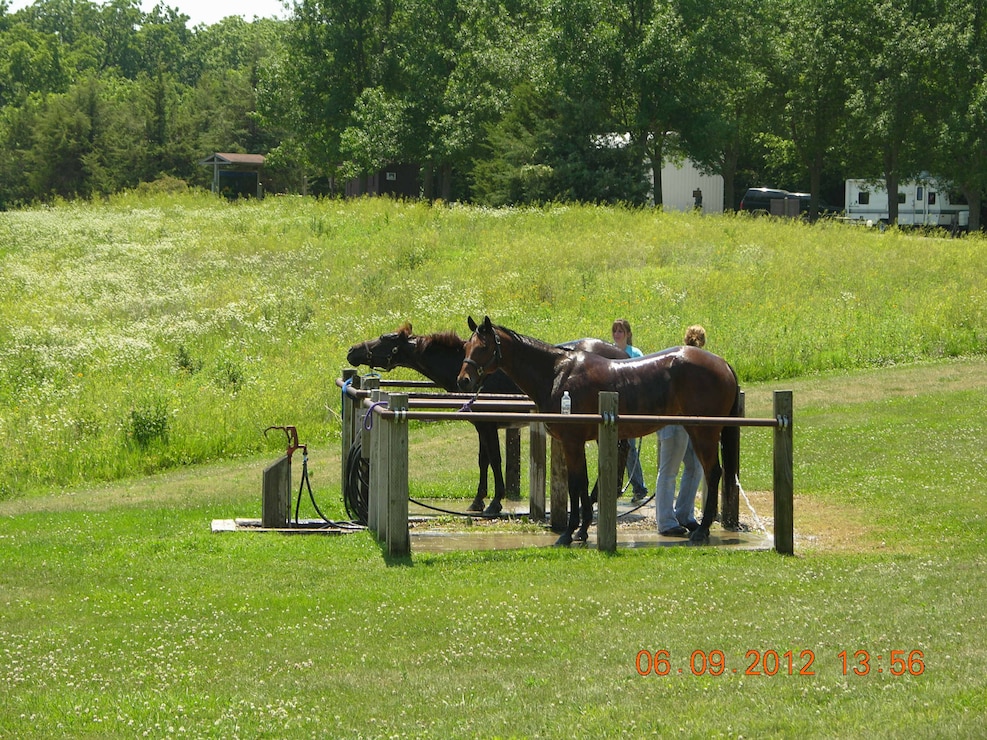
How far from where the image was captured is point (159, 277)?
116 ft

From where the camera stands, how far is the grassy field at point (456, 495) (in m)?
7.41

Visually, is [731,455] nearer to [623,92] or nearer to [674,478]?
[674,478]

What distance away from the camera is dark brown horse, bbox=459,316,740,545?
40.0 ft

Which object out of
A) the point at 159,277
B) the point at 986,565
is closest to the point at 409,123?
the point at 159,277

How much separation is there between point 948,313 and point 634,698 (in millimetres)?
25397

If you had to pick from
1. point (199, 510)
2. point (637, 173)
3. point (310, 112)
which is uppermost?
point (310, 112)

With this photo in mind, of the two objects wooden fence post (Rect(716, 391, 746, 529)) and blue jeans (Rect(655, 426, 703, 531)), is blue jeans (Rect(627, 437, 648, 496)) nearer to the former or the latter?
blue jeans (Rect(655, 426, 703, 531))

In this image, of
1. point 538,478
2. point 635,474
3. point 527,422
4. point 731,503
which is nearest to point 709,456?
point 731,503

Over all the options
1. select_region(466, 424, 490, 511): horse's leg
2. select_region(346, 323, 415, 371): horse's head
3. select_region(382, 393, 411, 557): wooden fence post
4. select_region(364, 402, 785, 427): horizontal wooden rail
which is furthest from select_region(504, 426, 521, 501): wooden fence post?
select_region(382, 393, 411, 557): wooden fence post

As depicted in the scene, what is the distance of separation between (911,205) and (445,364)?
68253 mm

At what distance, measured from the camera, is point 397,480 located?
11438 millimetres

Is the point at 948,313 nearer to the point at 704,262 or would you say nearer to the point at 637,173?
the point at 704,262

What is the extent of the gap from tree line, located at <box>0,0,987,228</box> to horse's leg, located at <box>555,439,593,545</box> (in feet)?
135

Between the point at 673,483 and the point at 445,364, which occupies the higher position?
the point at 445,364
